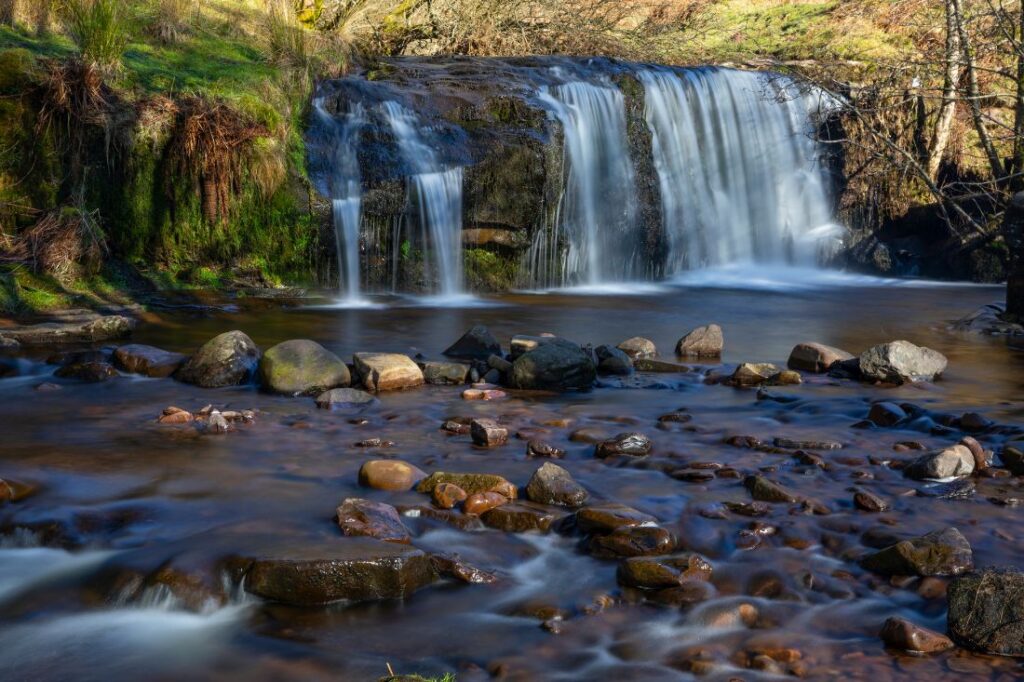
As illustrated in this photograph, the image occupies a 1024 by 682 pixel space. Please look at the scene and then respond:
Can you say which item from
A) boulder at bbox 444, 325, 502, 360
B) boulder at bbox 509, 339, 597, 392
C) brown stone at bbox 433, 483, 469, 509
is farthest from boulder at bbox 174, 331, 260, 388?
brown stone at bbox 433, 483, 469, 509

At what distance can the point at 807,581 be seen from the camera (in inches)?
142

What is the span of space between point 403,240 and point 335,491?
7.53m

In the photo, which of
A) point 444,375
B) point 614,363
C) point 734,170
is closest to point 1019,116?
point 734,170

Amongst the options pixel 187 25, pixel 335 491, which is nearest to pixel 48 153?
pixel 187 25

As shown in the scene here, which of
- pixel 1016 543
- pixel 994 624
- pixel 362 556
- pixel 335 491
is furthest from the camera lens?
pixel 335 491

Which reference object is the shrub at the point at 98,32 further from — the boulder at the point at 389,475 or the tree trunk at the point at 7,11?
the boulder at the point at 389,475

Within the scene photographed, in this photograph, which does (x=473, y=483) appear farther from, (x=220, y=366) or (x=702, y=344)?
(x=702, y=344)

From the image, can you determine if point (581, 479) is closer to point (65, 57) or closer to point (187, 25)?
Answer: point (65, 57)

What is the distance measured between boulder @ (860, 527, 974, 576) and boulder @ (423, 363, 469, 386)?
141 inches

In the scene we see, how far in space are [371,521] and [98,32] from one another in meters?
8.27

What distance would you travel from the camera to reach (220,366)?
265 inches

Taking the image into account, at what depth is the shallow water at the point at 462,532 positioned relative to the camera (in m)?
3.11

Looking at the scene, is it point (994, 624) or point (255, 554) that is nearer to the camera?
point (994, 624)

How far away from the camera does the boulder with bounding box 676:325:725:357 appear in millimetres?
8102
